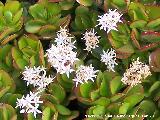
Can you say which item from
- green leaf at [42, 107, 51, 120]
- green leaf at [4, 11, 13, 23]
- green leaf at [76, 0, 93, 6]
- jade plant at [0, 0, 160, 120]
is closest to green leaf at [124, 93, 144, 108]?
jade plant at [0, 0, 160, 120]

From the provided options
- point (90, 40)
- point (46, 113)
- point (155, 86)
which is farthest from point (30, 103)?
point (155, 86)

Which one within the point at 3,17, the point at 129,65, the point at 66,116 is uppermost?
the point at 3,17

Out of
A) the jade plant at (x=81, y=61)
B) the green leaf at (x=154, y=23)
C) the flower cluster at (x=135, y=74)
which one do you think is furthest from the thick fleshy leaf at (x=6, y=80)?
the green leaf at (x=154, y=23)

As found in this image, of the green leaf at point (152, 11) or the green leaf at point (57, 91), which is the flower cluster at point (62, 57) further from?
the green leaf at point (152, 11)

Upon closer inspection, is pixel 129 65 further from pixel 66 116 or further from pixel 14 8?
pixel 14 8

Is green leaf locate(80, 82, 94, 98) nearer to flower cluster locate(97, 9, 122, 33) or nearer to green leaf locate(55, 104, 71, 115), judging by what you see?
green leaf locate(55, 104, 71, 115)

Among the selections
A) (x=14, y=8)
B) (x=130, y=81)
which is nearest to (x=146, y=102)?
(x=130, y=81)
